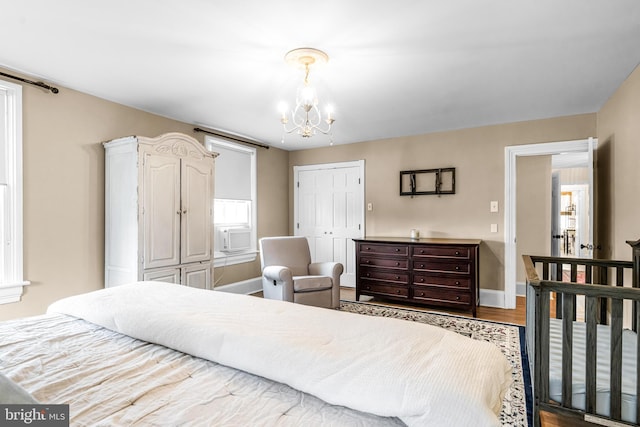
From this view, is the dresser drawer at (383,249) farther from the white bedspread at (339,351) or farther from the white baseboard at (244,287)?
the white bedspread at (339,351)

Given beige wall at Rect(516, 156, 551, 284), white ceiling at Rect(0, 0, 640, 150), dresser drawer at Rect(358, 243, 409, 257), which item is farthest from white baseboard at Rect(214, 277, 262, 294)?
beige wall at Rect(516, 156, 551, 284)

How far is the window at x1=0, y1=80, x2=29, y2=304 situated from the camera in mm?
2746

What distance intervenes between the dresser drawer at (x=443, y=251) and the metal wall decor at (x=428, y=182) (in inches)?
37.4

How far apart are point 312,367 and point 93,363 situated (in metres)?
0.87

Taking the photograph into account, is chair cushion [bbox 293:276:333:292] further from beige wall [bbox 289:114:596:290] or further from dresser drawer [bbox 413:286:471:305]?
beige wall [bbox 289:114:596:290]

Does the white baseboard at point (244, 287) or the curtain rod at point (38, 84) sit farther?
the white baseboard at point (244, 287)

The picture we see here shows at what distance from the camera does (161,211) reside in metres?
3.38

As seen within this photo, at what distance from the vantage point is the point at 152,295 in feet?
6.49

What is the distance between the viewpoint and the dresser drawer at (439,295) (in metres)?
4.01

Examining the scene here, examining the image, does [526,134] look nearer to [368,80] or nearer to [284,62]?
[368,80]

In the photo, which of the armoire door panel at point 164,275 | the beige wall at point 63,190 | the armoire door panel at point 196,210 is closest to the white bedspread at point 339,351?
the armoire door panel at point 164,275

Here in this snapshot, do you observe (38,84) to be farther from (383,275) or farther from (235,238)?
(383,275)

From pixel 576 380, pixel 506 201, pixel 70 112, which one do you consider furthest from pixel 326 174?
pixel 576 380

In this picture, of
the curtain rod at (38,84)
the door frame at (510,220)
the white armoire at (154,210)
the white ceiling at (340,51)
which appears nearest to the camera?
the white ceiling at (340,51)
